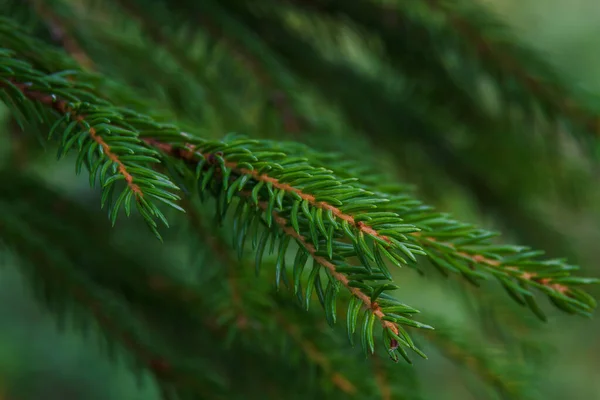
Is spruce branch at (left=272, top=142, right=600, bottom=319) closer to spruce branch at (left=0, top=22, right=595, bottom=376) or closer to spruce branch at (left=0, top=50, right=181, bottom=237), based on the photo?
spruce branch at (left=0, top=22, right=595, bottom=376)

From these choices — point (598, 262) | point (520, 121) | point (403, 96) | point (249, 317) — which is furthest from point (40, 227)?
point (598, 262)

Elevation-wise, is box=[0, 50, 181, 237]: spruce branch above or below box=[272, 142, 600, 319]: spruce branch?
below

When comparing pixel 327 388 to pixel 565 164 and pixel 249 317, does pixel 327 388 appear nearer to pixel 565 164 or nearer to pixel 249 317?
pixel 249 317

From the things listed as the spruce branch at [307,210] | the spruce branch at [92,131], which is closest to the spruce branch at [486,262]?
the spruce branch at [307,210]

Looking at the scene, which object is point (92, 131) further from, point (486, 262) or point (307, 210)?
point (486, 262)

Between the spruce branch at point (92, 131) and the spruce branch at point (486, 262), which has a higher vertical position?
the spruce branch at point (486, 262)

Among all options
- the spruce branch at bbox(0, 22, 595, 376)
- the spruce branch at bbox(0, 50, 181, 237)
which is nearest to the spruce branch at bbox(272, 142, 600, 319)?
the spruce branch at bbox(0, 22, 595, 376)

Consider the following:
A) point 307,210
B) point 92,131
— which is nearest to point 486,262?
point 307,210

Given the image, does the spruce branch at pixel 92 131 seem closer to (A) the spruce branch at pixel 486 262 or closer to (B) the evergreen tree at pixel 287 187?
(B) the evergreen tree at pixel 287 187
